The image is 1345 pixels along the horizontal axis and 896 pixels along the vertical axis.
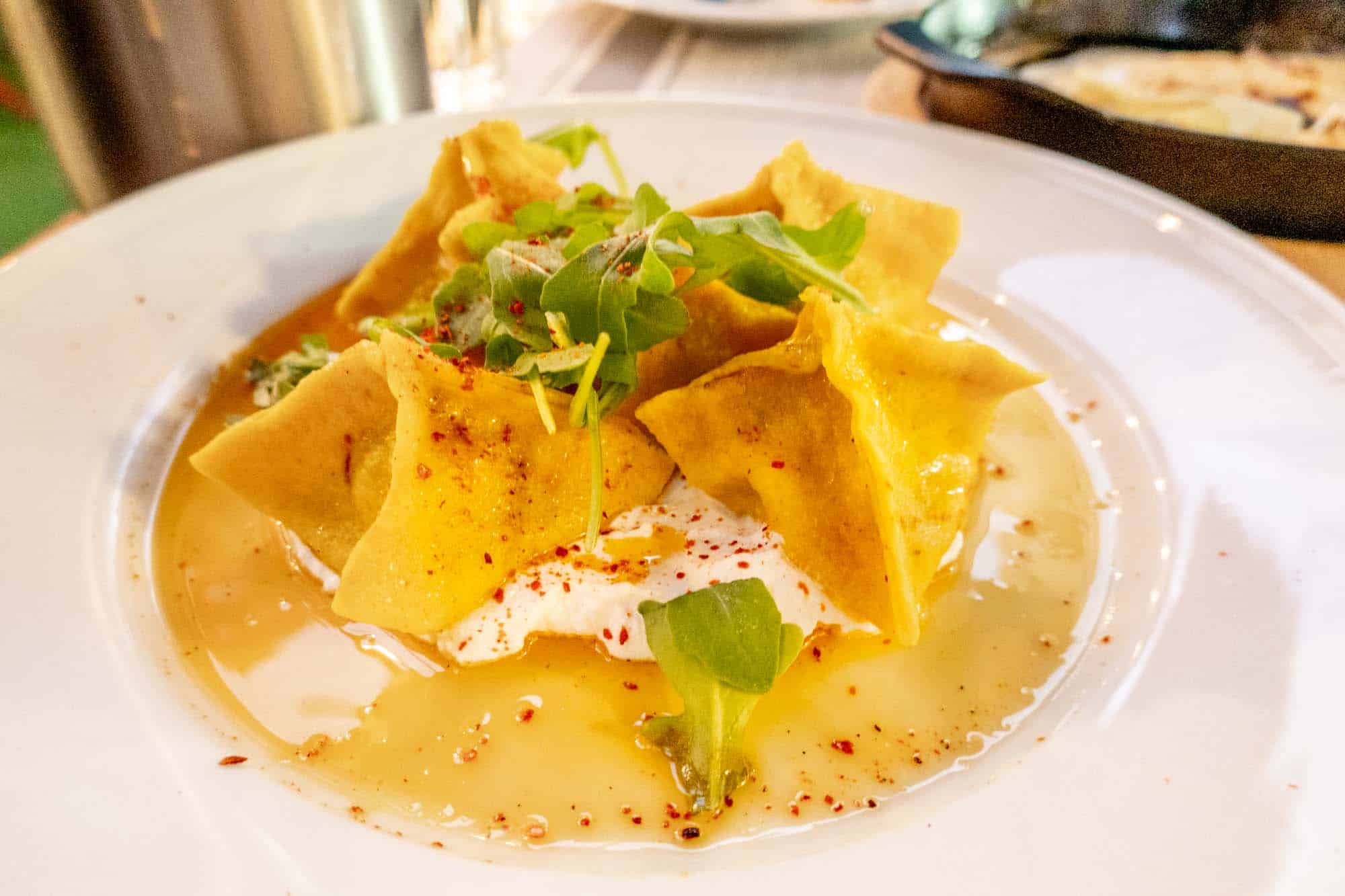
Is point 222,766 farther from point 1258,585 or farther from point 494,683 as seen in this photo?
point 1258,585

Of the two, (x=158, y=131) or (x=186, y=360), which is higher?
(x=158, y=131)

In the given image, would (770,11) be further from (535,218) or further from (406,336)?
(406,336)

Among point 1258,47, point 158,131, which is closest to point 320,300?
point 158,131

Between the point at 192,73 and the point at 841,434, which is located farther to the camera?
the point at 192,73

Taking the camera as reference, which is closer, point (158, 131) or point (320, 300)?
point (320, 300)

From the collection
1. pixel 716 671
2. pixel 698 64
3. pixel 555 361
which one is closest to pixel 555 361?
pixel 555 361

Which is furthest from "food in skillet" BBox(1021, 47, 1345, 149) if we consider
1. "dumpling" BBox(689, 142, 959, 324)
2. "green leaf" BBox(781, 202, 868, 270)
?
"green leaf" BBox(781, 202, 868, 270)

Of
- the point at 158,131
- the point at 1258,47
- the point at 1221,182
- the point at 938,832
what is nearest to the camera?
the point at 938,832
